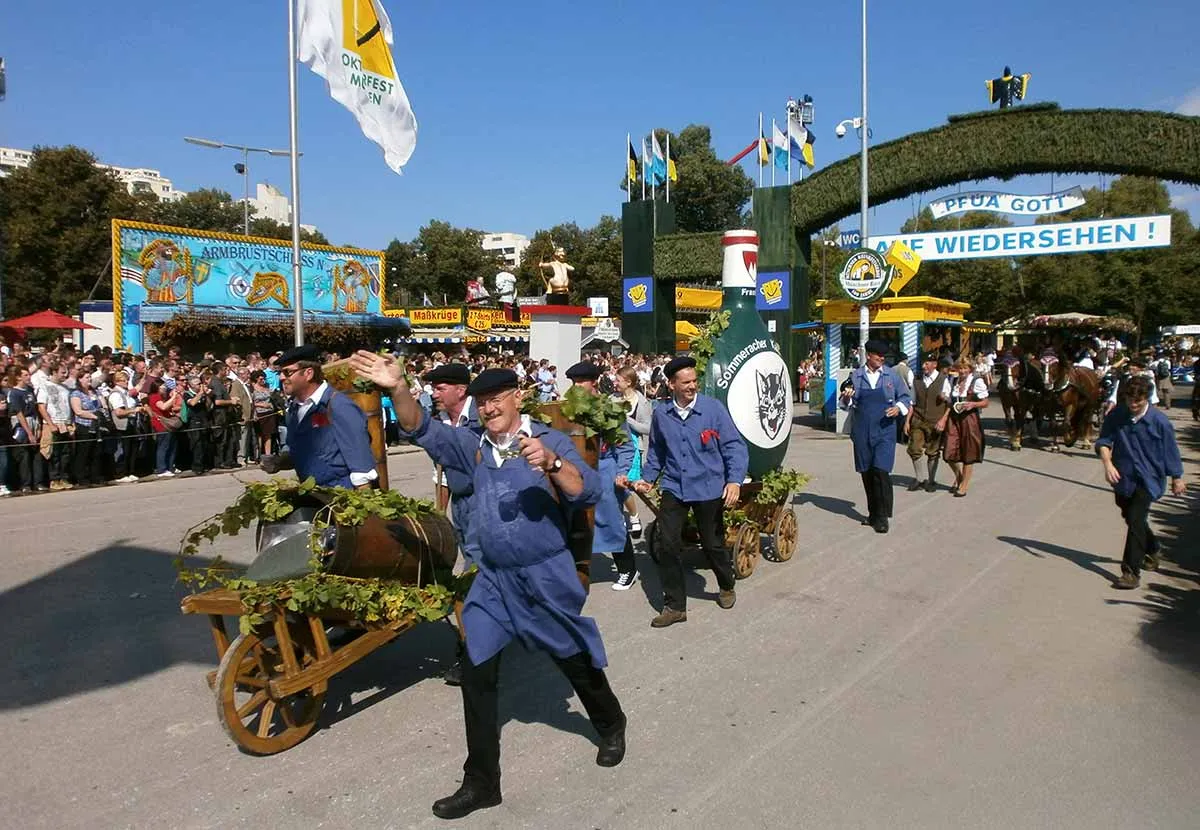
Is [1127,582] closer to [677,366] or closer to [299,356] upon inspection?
[677,366]

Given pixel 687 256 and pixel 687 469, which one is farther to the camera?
pixel 687 256

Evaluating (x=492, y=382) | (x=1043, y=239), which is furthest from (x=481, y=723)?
(x=1043, y=239)

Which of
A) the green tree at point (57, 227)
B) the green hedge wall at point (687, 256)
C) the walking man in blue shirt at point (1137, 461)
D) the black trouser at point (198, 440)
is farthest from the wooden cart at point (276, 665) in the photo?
the green tree at point (57, 227)

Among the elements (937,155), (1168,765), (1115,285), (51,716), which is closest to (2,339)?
(51,716)

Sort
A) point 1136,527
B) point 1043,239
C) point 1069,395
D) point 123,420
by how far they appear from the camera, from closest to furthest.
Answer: point 1136,527, point 123,420, point 1069,395, point 1043,239

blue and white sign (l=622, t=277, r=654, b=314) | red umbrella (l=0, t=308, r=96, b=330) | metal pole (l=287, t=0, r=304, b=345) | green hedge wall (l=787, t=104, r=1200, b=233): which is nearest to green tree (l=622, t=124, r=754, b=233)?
blue and white sign (l=622, t=277, r=654, b=314)

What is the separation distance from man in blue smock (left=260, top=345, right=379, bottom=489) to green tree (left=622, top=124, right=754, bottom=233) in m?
60.7

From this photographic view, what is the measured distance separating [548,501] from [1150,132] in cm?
1977

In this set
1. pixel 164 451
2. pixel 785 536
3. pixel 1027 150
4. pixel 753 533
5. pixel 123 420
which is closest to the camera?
pixel 753 533

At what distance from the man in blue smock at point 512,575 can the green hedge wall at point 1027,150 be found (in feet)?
63.9

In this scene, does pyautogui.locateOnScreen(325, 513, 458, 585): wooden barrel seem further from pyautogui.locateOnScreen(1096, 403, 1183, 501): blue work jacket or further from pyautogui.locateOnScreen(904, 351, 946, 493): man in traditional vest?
pyautogui.locateOnScreen(904, 351, 946, 493): man in traditional vest

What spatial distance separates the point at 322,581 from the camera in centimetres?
406

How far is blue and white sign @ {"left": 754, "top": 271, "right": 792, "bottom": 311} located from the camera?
25422 millimetres

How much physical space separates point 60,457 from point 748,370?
9.79 meters
